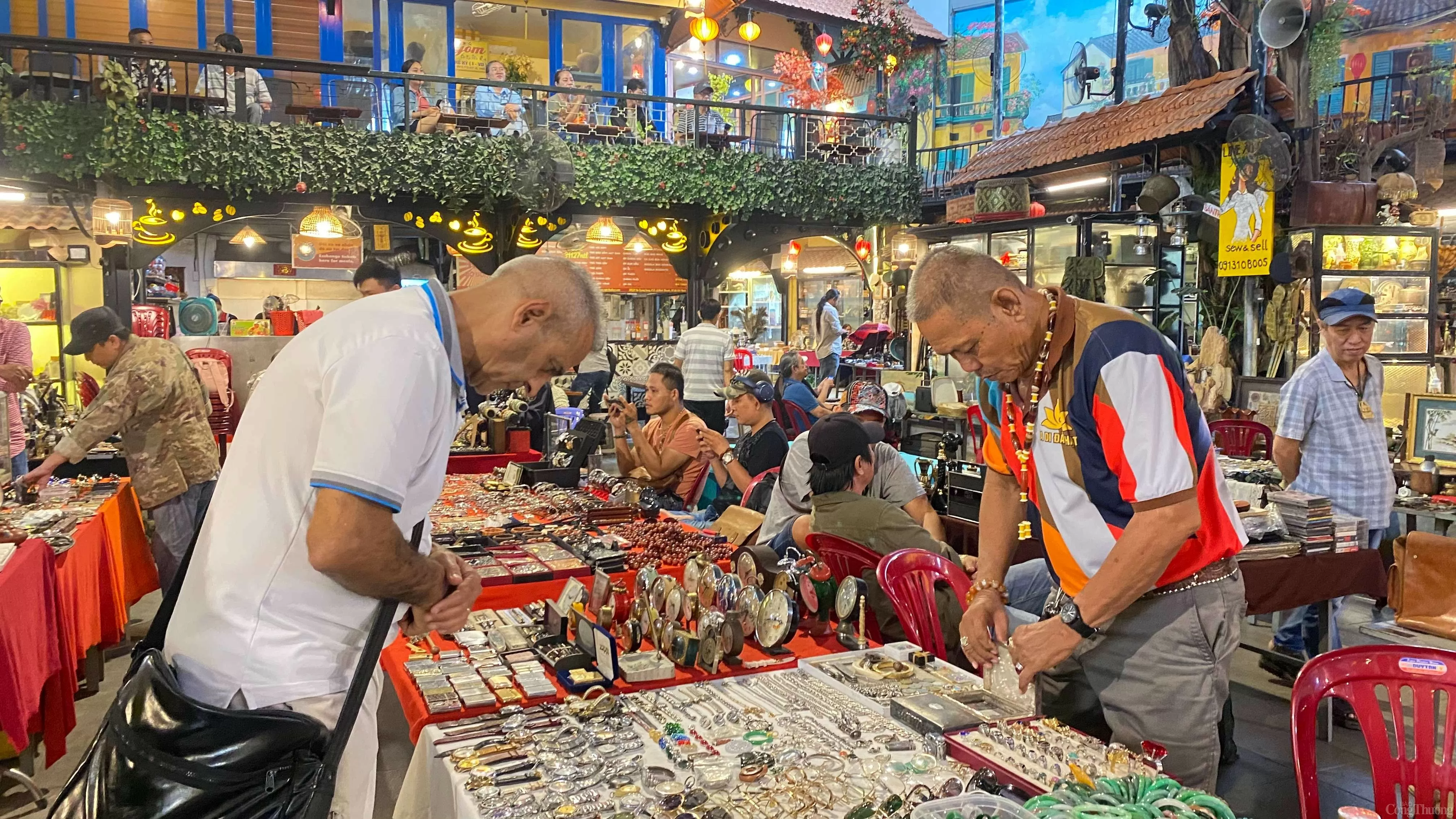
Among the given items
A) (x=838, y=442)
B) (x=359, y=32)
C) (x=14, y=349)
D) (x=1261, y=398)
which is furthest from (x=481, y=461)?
(x=359, y=32)

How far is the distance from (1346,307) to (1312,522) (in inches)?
42.8

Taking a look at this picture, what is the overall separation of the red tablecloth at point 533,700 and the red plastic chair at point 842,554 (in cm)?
55

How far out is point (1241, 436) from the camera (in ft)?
25.8

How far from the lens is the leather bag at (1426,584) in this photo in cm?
385

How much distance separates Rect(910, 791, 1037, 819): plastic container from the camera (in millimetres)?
1588

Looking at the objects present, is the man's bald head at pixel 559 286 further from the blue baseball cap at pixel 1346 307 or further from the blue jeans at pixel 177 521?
the blue jeans at pixel 177 521

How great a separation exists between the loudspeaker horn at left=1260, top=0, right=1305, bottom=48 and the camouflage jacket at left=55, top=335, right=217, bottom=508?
928 centimetres

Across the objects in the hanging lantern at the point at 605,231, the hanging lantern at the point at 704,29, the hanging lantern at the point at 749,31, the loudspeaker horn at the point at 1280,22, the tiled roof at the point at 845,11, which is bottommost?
the hanging lantern at the point at 605,231

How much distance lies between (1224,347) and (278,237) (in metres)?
15.1

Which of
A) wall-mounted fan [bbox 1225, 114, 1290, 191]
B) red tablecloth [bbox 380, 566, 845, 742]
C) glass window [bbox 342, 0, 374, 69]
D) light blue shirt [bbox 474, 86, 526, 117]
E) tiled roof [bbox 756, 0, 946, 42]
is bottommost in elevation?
red tablecloth [bbox 380, 566, 845, 742]

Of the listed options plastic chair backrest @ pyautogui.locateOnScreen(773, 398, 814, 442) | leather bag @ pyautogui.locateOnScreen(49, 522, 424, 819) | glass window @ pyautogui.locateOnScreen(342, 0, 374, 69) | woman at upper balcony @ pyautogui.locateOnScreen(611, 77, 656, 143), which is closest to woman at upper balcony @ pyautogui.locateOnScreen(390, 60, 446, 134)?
glass window @ pyautogui.locateOnScreen(342, 0, 374, 69)

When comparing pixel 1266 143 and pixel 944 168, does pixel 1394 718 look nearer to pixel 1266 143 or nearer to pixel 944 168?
pixel 1266 143

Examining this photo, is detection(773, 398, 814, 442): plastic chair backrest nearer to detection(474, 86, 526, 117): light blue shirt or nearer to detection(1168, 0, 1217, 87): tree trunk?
detection(1168, 0, 1217, 87): tree trunk

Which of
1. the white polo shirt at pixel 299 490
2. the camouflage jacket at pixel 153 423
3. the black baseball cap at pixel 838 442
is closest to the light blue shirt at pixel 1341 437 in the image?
the black baseball cap at pixel 838 442
